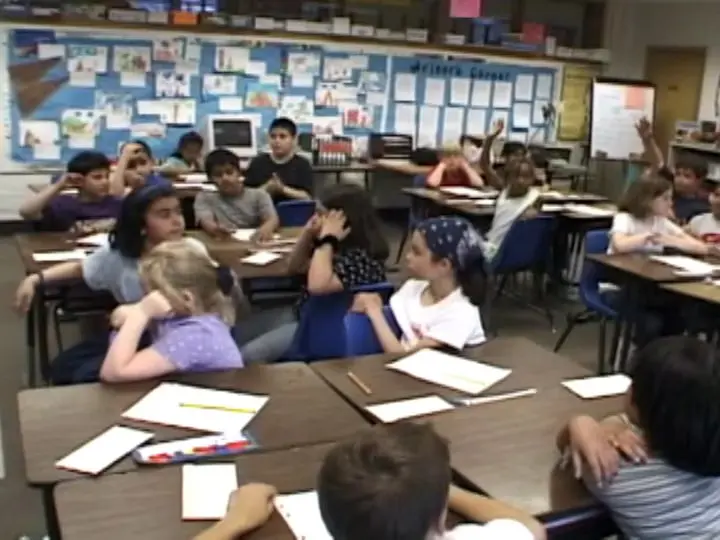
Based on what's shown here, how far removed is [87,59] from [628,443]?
664 centimetres

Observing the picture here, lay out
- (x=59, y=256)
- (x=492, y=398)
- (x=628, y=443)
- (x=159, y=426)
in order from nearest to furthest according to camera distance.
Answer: (x=628, y=443) < (x=159, y=426) < (x=492, y=398) < (x=59, y=256)

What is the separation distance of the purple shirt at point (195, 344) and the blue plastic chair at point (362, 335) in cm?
50

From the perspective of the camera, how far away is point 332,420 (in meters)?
1.92

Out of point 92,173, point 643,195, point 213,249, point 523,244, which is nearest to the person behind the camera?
point 213,249

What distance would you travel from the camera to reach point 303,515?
58.8 inches

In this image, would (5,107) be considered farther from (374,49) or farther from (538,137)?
(538,137)

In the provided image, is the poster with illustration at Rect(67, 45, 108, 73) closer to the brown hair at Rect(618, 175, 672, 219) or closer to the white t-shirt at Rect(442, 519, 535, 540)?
the brown hair at Rect(618, 175, 672, 219)

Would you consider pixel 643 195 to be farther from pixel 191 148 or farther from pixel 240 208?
pixel 191 148

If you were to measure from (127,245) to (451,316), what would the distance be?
129cm

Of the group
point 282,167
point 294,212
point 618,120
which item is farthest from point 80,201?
point 618,120

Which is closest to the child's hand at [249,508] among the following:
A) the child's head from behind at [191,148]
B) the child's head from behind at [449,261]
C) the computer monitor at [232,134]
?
the child's head from behind at [449,261]

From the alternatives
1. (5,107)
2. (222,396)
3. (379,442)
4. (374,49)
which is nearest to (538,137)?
(374,49)

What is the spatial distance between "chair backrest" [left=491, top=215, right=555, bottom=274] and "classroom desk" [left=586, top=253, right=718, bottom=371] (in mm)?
717

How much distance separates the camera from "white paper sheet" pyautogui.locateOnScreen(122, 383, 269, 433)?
186 cm
